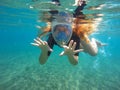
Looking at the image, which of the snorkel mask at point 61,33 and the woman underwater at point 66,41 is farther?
the snorkel mask at point 61,33

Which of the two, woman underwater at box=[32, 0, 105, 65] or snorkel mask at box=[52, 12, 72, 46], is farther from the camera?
snorkel mask at box=[52, 12, 72, 46]

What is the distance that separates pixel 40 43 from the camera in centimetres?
629

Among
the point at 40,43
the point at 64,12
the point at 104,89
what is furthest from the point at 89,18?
the point at 40,43

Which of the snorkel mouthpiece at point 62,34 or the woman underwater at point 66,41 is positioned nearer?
the woman underwater at point 66,41

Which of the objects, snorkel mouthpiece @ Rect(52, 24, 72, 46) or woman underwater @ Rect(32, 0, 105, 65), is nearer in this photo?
woman underwater @ Rect(32, 0, 105, 65)

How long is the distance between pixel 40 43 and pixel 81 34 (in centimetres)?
280

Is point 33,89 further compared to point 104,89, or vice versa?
point 104,89

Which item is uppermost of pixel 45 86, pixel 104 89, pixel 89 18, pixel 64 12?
pixel 64 12

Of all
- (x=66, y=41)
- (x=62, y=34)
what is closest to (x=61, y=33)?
(x=62, y=34)

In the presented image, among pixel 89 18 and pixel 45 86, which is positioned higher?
pixel 89 18

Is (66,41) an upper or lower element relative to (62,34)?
lower

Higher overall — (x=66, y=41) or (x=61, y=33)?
(x=61, y=33)

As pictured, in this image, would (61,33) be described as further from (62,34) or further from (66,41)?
(66,41)

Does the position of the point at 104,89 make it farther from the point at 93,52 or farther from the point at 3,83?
the point at 3,83
